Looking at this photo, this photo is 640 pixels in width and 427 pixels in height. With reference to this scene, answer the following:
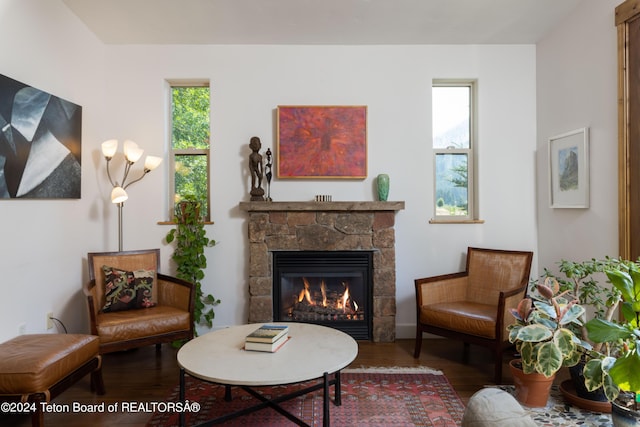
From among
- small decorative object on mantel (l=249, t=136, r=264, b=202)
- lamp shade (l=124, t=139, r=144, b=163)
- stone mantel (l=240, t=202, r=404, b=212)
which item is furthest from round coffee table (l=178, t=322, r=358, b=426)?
lamp shade (l=124, t=139, r=144, b=163)

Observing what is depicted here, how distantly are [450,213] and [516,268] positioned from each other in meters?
0.80

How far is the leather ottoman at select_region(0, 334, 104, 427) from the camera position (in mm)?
1802

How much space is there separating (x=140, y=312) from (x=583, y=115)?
3774mm

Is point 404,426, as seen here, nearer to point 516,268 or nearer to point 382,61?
point 516,268

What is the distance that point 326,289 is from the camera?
11.5 feet

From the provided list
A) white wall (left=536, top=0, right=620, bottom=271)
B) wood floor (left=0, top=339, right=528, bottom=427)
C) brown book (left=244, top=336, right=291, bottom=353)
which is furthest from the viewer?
white wall (left=536, top=0, right=620, bottom=271)

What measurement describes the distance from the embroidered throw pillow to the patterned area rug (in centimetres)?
76

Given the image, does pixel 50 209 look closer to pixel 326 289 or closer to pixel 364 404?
pixel 326 289

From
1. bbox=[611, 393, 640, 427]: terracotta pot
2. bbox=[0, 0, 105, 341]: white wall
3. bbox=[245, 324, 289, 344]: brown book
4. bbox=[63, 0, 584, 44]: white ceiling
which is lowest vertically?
bbox=[611, 393, 640, 427]: terracotta pot

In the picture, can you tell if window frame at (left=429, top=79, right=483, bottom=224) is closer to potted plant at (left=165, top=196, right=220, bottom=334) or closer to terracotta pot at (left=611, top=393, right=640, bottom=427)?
terracotta pot at (left=611, top=393, right=640, bottom=427)

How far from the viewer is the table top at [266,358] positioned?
1725 millimetres

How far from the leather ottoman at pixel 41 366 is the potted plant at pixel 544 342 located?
2.48 metres

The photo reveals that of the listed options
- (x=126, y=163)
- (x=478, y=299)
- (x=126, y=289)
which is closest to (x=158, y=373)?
(x=126, y=289)

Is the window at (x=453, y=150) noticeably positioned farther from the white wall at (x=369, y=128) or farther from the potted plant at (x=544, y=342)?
the potted plant at (x=544, y=342)
